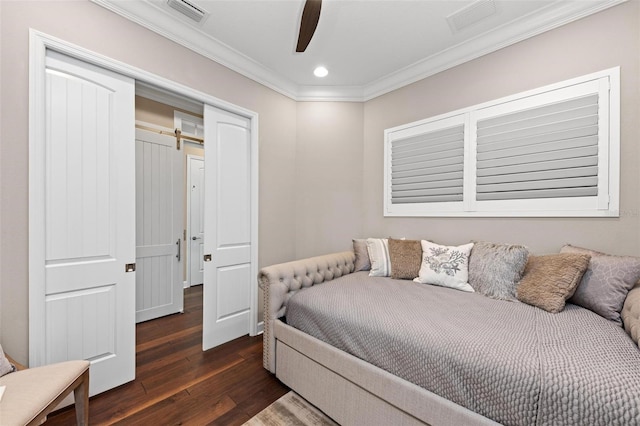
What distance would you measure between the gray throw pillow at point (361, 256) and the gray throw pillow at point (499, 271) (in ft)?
3.14

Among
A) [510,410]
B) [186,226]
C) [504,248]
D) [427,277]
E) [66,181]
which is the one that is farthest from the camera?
[186,226]

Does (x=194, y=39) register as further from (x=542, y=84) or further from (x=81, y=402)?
(x=542, y=84)

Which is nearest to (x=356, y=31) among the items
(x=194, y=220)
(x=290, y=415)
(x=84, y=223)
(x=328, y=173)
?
(x=328, y=173)

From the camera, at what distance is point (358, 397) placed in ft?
4.73

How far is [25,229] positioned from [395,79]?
11.0 feet

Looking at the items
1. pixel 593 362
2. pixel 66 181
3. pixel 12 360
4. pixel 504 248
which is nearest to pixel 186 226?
pixel 66 181

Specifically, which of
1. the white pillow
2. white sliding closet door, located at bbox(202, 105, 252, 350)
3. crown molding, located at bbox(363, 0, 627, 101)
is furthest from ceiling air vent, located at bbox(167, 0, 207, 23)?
Result: the white pillow

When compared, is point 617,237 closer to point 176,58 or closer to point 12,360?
point 176,58

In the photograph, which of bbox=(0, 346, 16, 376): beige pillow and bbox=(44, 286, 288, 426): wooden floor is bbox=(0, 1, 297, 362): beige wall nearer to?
bbox=(0, 346, 16, 376): beige pillow

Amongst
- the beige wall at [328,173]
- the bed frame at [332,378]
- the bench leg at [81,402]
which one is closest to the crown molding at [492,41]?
the beige wall at [328,173]

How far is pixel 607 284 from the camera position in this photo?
4.96 ft

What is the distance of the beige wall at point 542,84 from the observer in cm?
173

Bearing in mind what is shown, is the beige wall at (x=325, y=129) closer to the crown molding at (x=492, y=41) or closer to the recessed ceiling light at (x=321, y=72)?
the crown molding at (x=492, y=41)

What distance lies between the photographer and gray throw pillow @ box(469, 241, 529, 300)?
181cm
